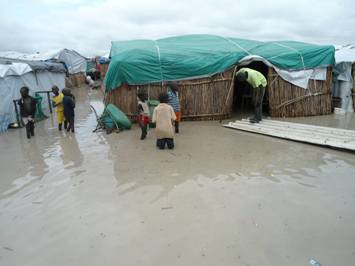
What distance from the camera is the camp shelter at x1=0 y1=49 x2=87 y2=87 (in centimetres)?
2604

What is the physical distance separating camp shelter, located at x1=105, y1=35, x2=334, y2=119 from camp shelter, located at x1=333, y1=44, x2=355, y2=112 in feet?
3.45

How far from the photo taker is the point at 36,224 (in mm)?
3562

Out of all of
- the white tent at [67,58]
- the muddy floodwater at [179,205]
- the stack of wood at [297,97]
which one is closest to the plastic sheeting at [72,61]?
the white tent at [67,58]

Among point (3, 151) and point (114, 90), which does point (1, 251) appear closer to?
point (3, 151)

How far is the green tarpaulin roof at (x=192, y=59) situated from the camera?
9.19 meters

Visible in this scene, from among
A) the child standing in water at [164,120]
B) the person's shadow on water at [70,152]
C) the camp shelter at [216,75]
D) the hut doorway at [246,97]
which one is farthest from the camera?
the hut doorway at [246,97]

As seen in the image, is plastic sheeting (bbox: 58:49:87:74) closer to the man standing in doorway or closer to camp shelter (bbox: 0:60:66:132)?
camp shelter (bbox: 0:60:66:132)

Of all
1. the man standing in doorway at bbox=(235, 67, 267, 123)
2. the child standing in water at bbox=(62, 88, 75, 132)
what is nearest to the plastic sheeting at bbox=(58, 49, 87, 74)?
the child standing in water at bbox=(62, 88, 75, 132)

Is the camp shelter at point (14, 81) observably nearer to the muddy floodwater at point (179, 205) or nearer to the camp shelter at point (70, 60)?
the muddy floodwater at point (179, 205)

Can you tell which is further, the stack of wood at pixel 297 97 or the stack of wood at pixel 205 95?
the stack of wood at pixel 297 97

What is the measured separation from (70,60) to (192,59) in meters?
22.1

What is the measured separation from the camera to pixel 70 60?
28609mm

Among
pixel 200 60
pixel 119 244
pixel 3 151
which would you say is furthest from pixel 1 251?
pixel 200 60

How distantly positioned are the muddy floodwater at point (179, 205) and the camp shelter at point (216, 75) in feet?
10.1
